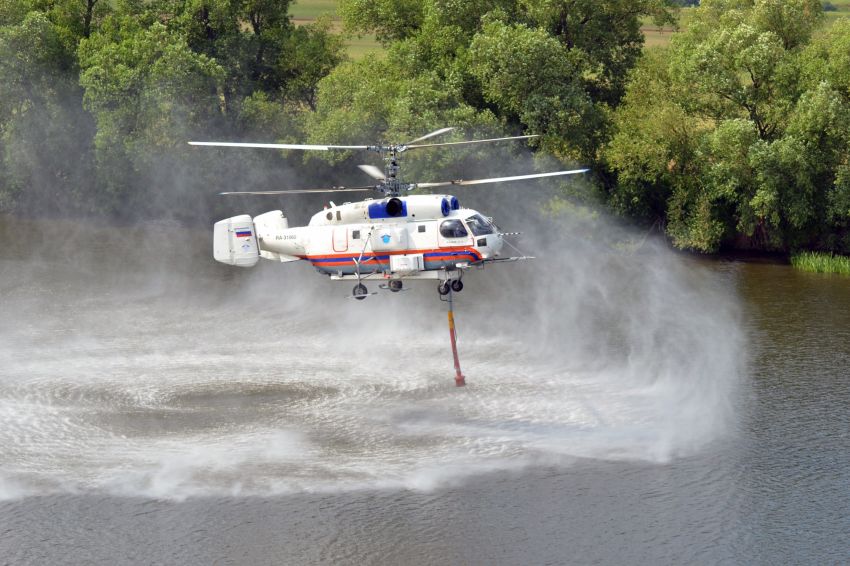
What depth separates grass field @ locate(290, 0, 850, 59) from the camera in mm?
115881

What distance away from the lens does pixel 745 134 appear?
63375mm

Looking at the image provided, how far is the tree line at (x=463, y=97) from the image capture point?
64.6 metres

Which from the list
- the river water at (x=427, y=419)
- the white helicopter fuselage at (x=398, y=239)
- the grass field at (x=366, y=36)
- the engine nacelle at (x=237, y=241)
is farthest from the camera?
the grass field at (x=366, y=36)

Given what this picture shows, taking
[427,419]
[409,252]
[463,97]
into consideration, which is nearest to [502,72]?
[463,97]

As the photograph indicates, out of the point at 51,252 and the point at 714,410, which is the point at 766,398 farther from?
the point at 51,252

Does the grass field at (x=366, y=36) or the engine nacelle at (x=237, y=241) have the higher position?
the grass field at (x=366, y=36)

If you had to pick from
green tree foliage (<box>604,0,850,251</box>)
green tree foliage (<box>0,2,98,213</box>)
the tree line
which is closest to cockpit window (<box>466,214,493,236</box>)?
green tree foliage (<box>604,0,850,251</box>)

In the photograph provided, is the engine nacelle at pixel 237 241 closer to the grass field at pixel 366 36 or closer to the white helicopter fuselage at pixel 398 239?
the white helicopter fuselage at pixel 398 239

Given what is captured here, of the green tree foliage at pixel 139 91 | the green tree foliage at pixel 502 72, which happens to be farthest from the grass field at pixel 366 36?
the green tree foliage at pixel 502 72

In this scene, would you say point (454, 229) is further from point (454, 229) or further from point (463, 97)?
point (463, 97)

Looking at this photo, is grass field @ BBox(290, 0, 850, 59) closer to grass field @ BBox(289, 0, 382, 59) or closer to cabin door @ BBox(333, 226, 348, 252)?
grass field @ BBox(289, 0, 382, 59)

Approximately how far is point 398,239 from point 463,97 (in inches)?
1355

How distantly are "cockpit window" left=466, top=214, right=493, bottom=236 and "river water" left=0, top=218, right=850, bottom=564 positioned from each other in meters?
6.59

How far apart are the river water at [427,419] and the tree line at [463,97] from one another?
20.0ft
